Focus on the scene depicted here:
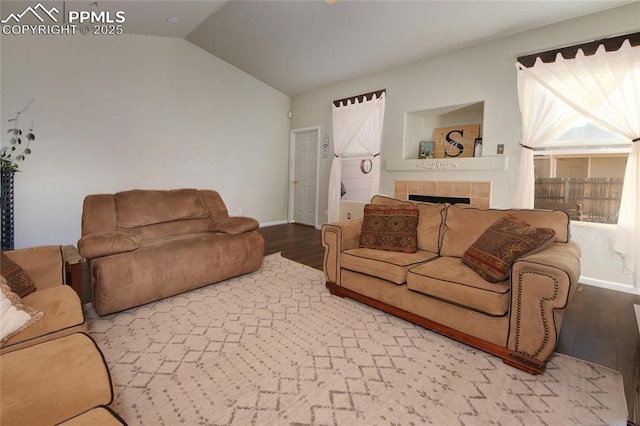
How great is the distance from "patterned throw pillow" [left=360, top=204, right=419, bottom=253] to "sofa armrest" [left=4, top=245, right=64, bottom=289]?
2.22 m

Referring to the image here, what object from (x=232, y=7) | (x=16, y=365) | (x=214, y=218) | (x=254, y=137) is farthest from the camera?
(x=254, y=137)

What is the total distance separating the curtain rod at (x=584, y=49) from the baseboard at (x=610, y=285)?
231 cm

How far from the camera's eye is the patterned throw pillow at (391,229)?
2.69 metres

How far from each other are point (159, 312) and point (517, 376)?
252 cm

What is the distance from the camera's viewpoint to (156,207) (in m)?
3.12

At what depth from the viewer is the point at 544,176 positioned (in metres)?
3.52

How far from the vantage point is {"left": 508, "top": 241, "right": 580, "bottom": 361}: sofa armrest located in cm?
161

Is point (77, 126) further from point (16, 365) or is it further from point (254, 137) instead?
point (16, 365)

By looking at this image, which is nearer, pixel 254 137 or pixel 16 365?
pixel 16 365

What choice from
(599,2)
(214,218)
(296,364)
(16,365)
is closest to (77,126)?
(214,218)

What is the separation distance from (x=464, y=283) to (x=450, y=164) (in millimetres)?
2552

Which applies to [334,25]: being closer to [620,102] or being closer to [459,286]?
[620,102]

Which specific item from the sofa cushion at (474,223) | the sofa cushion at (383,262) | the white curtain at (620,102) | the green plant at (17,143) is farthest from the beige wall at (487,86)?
the green plant at (17,143)

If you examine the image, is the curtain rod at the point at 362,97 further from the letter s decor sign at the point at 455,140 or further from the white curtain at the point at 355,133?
the letter s decor sign at the point at 455,140
